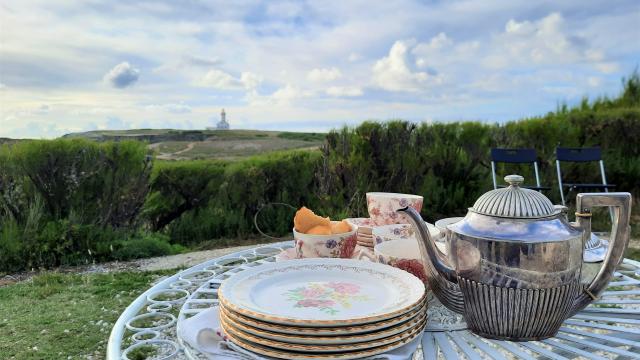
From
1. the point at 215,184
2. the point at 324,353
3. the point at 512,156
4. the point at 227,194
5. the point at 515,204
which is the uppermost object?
the point at 515,204

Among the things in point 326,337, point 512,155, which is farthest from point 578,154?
point 326,337

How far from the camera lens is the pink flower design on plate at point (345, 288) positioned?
130 centimetres

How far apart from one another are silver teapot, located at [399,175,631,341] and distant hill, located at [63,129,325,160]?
5139 mm

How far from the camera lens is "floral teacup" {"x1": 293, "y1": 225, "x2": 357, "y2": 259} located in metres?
1.60

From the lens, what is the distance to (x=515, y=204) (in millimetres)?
1177

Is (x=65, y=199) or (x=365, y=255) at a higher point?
(x=365, y=255)

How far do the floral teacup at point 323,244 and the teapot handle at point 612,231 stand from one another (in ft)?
2.17

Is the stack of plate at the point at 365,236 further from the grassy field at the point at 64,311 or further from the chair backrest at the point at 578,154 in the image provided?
the chair backrest at the point at 578,154

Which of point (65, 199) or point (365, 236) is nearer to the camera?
point (365, 236)

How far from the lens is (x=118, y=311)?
3770 mm

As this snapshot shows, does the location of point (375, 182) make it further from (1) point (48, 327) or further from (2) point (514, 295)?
(2) point (514, 295)

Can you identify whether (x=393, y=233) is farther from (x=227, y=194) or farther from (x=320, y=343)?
(x=227, y=194)

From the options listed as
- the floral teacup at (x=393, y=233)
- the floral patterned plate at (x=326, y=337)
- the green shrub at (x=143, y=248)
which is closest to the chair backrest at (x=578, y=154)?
the green shrub at (x=143, y=248)

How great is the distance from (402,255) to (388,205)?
39 cm
